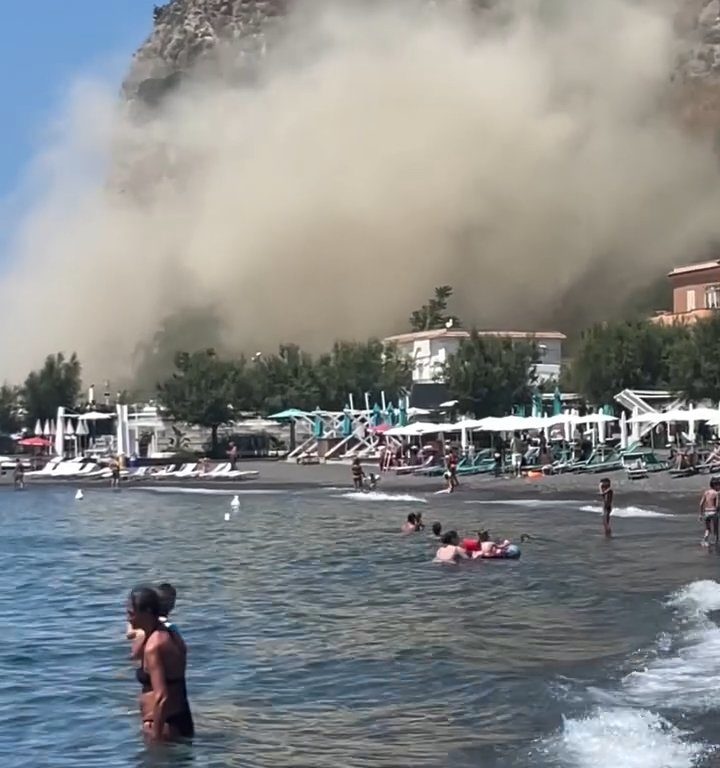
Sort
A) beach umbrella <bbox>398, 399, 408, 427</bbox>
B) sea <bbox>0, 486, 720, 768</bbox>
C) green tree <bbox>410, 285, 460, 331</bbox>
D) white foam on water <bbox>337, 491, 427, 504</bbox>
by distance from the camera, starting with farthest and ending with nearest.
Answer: green tree <bbox>410, 285, 460, 331</bbox> → beach umbrella <bbox>398, 399, 408, 427</bbox> → white foam on water <bbox>337, 491, 427, 504</bbox> → sea <bbox>0, 486, 720, 768</bbox>

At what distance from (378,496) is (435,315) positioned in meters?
72.6

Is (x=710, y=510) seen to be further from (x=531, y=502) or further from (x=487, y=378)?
(x=487, y=378)

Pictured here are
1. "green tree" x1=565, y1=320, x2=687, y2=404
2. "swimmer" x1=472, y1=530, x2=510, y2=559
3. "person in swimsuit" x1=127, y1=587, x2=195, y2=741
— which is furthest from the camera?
"green tree" x1=565, y1=320, x2=687, y2=404

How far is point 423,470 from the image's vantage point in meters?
58.3

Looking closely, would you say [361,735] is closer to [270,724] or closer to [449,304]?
[270,724]

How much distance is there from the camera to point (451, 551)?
27047mm

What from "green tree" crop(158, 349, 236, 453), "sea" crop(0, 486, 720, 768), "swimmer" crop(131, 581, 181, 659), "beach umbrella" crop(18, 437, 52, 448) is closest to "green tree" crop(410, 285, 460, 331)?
"green tree" crop(158, 349, 236, 453)

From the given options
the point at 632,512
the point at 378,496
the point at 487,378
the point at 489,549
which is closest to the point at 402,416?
the point at 487,378

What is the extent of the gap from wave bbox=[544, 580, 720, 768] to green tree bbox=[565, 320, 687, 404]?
5168 cm

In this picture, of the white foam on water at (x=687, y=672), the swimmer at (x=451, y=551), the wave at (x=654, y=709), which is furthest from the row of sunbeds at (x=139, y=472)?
the wave at (x=654, y=709)

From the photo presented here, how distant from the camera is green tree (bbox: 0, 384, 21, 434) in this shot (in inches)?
4254

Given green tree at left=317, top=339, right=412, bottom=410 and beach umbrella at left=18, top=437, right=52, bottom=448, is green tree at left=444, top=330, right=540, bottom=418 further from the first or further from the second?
beach umbrella at left=18, top=437, right=52, bottom=448

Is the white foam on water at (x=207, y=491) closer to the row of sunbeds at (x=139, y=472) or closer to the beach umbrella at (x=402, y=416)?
the row of sunbeds at (x=139, y=472)

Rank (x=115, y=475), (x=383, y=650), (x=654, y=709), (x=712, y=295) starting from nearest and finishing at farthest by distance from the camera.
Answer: (x=654, y=709), (x=383, y=650), (x=115, y=475), (x=712, y=295)
